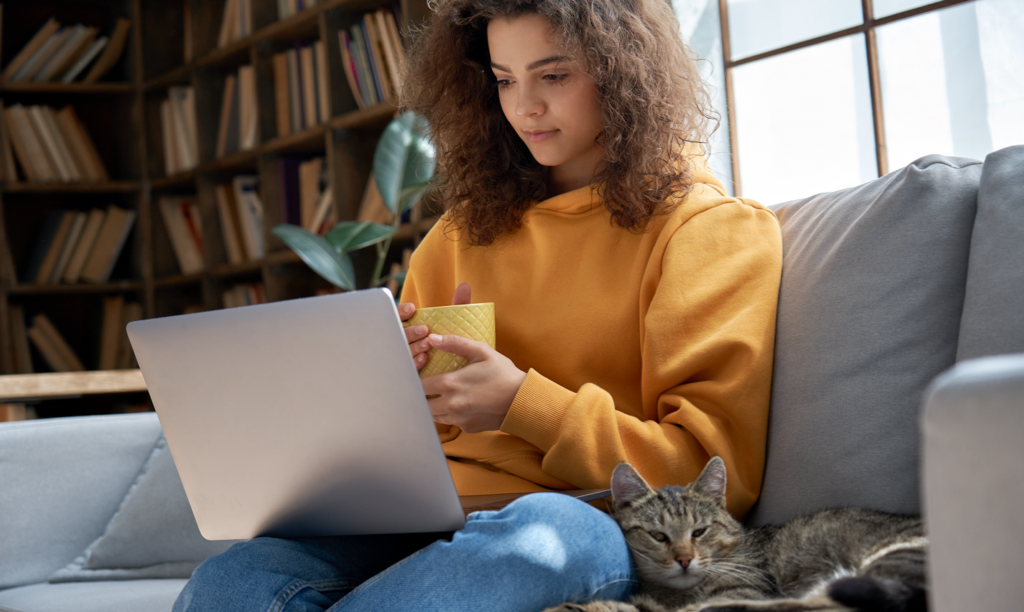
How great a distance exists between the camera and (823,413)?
3.53 feet

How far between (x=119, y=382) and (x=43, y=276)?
152 cm

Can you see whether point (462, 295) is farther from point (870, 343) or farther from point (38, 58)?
point (38, 58)

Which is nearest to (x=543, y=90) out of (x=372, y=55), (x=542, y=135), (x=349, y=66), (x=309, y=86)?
(x=542, y=135)

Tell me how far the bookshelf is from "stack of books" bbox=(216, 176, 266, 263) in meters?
0.07

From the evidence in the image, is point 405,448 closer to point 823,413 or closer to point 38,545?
point 823,413

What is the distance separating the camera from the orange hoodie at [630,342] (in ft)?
3.66

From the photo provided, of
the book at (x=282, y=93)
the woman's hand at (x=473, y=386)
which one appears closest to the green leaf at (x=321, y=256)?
the book at (x=282, y=93)

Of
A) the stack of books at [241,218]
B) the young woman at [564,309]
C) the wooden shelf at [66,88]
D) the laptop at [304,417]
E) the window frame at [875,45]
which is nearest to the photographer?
the laptop at [304,417]

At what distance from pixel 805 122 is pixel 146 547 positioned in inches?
70.3

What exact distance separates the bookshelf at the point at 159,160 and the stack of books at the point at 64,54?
6 centimetres

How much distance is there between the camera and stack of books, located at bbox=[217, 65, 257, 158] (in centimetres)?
338

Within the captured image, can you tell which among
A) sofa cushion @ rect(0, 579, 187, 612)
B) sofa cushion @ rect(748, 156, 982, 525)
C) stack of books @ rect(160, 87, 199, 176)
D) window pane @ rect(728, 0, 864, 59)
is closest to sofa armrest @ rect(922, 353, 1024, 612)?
sofa cushion @ rect(748, 156, 982, 525)

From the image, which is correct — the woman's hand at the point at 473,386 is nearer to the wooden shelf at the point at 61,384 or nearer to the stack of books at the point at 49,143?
the wooden shelf at the point at 61,384

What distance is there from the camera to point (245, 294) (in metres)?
3.55
